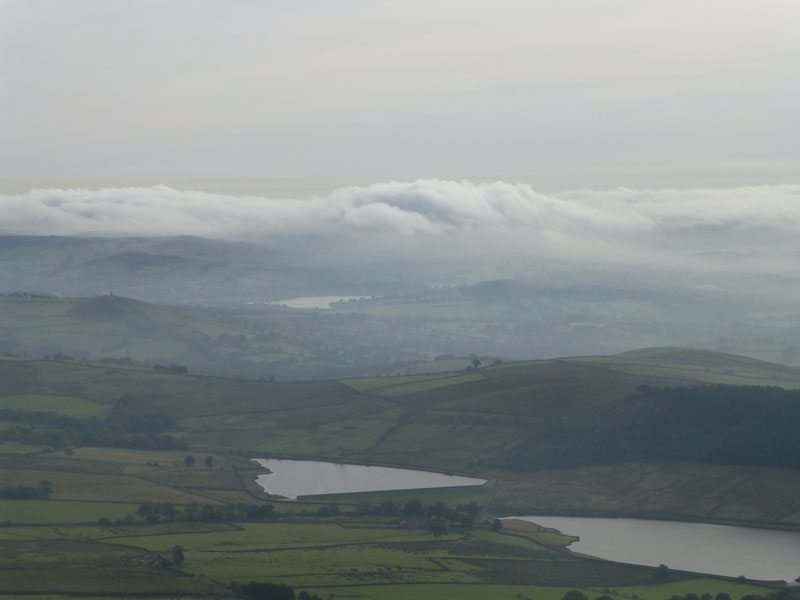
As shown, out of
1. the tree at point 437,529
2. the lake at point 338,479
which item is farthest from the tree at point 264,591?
the lake at point 338,479

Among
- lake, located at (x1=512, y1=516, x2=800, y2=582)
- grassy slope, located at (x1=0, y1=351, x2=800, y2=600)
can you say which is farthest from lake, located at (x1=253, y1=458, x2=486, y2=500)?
lake, located at (x1=512, y1=516, x2=800, y2=582)

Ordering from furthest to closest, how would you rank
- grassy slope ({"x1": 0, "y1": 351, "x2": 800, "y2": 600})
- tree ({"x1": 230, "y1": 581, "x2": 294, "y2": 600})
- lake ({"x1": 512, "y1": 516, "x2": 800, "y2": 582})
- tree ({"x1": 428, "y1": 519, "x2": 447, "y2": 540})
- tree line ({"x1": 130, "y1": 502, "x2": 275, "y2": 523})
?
1. tree line ({"x1": 130, "y1": 502, "x2": 275, "y2": 523})
2. tree ({"x1": 428, "y1": 519, "x2": 447, "y2": 540})
3. lake ({"x1": 512, "y1": 516, "x2": 800, "y2": 582})
4. grassy slope ({"x1": 0, "y1": 351, "x2": 800, "y2": 600})
5. tree ({"x1": 230, "y1": 581, "x2": 294, "y2": 600})

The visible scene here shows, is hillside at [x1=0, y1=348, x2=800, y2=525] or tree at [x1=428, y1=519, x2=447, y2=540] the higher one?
hillside at [x1=0, y1=348, x2=800, y2=525]

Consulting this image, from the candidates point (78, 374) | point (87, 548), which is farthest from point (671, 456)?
point (78, 374)

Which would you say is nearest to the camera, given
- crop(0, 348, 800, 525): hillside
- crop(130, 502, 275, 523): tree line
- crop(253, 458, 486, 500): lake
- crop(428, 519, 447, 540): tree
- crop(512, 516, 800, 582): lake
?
crop(512, 516, 800, 582): lake

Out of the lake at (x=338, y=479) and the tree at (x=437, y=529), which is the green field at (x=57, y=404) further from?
the tree at (x=437, y=529)

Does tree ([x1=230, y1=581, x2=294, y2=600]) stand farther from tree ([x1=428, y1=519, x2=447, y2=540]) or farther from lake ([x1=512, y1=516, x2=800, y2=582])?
lake ([x1=512, y1=516, x2=800, y2=582])
